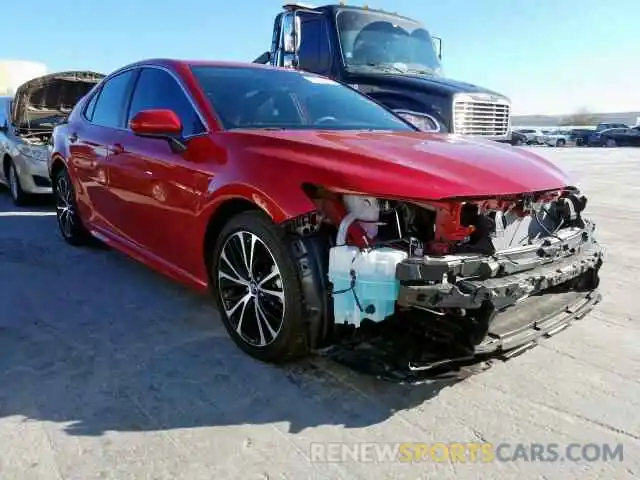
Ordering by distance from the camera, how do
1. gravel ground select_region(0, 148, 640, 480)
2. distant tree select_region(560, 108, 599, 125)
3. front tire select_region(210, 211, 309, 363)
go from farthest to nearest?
distant tree select_region(560, 108, 599, 125) < front tire select_region(210, 211, 309, 363) < gravel ground select_region(0, 148, 640, 480)

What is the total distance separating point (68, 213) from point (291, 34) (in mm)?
3891

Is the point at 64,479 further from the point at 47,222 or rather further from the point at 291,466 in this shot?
the point at 47,222

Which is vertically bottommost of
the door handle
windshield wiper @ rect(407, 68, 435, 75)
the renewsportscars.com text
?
the renewsportscars.com text

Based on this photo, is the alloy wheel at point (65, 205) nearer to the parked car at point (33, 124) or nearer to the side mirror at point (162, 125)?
the parked car at point (33, 124)

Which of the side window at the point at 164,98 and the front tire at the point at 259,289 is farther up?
the side window at the point at 164,98

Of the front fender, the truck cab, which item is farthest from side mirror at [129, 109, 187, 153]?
the truck cab

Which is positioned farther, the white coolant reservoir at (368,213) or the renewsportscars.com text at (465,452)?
the white coolant reservoir at (368,213)

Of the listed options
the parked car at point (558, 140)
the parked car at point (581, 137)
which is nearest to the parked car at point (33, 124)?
the parked car at point (581, 137)

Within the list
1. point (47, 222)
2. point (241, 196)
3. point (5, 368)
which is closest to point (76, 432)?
point (5, 368)

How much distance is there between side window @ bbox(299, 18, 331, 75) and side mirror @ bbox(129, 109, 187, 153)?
186 inches

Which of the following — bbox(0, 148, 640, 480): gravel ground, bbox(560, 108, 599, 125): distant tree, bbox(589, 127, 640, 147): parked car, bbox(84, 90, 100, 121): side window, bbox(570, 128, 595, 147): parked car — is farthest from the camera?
bbox(560, 108, 599, 125): distant tree

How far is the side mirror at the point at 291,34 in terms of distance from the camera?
764 centimetres

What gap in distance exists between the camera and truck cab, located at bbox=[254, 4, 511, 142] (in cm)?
745

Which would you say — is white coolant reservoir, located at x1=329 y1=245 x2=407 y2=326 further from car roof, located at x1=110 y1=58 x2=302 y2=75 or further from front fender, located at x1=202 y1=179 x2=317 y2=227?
car roof, located at x1=110 y1=58 x2=302 y2=75
